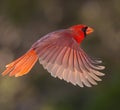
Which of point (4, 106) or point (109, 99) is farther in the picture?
point (4, 106)

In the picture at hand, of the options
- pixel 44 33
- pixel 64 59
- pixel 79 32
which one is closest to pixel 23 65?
pixel 64 59

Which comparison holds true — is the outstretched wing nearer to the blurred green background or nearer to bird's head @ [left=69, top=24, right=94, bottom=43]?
bird's head @ [left=69, top=24, right=94, bottom=43]

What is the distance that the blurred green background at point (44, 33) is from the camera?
1231 cm

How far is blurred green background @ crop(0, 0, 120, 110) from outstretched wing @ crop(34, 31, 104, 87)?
674 cm

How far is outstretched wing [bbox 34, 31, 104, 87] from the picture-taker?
15.1 feet

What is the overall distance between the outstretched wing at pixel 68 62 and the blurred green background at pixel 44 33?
6.74 metres

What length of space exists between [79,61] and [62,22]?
28.9 ft

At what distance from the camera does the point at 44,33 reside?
13.3 metres

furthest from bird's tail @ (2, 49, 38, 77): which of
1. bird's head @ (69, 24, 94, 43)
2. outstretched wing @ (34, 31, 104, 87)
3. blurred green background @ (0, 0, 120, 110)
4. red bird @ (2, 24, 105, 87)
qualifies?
blurred green background @ (0, 0, 120, 110)

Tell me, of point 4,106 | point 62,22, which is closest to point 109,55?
point 62,22

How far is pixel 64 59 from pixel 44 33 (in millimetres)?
8546

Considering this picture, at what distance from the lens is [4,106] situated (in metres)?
12.2

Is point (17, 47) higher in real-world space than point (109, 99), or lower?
higher

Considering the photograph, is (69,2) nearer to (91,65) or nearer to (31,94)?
(31,94)
